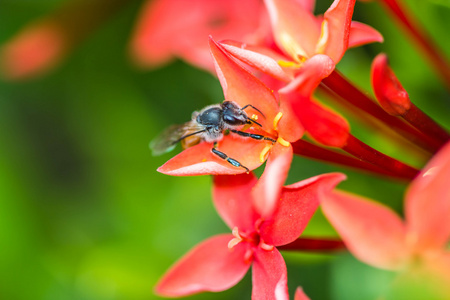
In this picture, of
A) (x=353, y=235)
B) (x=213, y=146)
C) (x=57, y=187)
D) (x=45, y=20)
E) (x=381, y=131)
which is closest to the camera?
(x=353, y=235)

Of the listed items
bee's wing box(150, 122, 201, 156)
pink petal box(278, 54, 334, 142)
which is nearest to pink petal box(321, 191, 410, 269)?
pink petal box(278, 54, 334, 142)

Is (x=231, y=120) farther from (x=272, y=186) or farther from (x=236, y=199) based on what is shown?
(x=272, y=186)

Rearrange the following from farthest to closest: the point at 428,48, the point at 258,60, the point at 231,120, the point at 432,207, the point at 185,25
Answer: the point at 185,25 < the point at 428,48 < the point at 231,120 < the point at 258,60 < the point at 432,207

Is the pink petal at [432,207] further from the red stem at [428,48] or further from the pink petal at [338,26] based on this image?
the red stem at [428,48]

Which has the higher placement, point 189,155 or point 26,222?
point 189,155

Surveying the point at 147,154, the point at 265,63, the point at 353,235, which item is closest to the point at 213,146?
the point at 265,63

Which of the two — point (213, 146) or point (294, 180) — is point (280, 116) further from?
point (294, 180)

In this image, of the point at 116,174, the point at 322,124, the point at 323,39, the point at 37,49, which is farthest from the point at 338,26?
the point at 37,49

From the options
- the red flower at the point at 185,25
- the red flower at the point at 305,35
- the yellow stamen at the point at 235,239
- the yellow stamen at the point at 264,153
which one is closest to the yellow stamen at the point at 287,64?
the red flower at the point at 305,35
